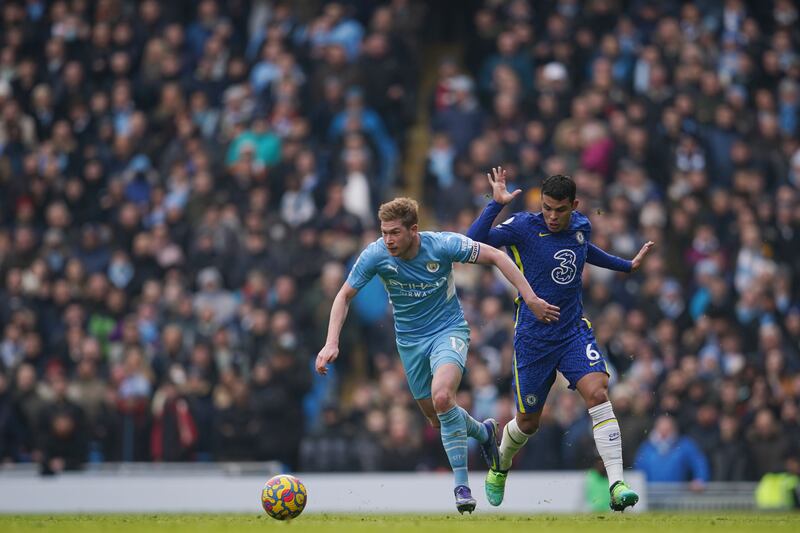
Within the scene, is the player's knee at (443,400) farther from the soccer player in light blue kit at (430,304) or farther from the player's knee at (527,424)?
the player's knee at (527,424)

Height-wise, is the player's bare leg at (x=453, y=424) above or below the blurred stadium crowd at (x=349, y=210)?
below

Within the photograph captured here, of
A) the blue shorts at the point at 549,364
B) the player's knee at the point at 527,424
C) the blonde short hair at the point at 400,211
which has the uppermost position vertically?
the blonde short hair at the point at 400,211

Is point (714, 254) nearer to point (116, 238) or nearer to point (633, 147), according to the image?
point (633, 147)

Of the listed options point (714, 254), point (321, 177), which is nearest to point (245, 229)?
point (321, 177)

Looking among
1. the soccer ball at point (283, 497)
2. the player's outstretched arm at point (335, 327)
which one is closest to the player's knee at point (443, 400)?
the player's outstretched arm at point (335, 327)

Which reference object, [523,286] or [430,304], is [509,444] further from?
[523,286]

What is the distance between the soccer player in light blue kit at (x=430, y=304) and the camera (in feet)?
42.3

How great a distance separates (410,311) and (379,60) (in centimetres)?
1080

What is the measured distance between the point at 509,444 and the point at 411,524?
1.98m

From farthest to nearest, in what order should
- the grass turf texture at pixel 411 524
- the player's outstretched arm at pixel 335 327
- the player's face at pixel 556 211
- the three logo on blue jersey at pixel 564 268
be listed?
the three logo on blue jersey at pixel 564 268 < the player's face at pixel 556 211 < the player's outstretched arm at pixel 335 327 < the grass turf texture at pixel 411 524

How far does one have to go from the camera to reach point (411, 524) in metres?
12.1

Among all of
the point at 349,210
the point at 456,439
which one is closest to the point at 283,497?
the point at 456,439

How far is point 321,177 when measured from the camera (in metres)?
22.8

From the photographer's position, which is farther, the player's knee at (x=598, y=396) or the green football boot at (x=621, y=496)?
the player's knee at (x=598, y=396)
